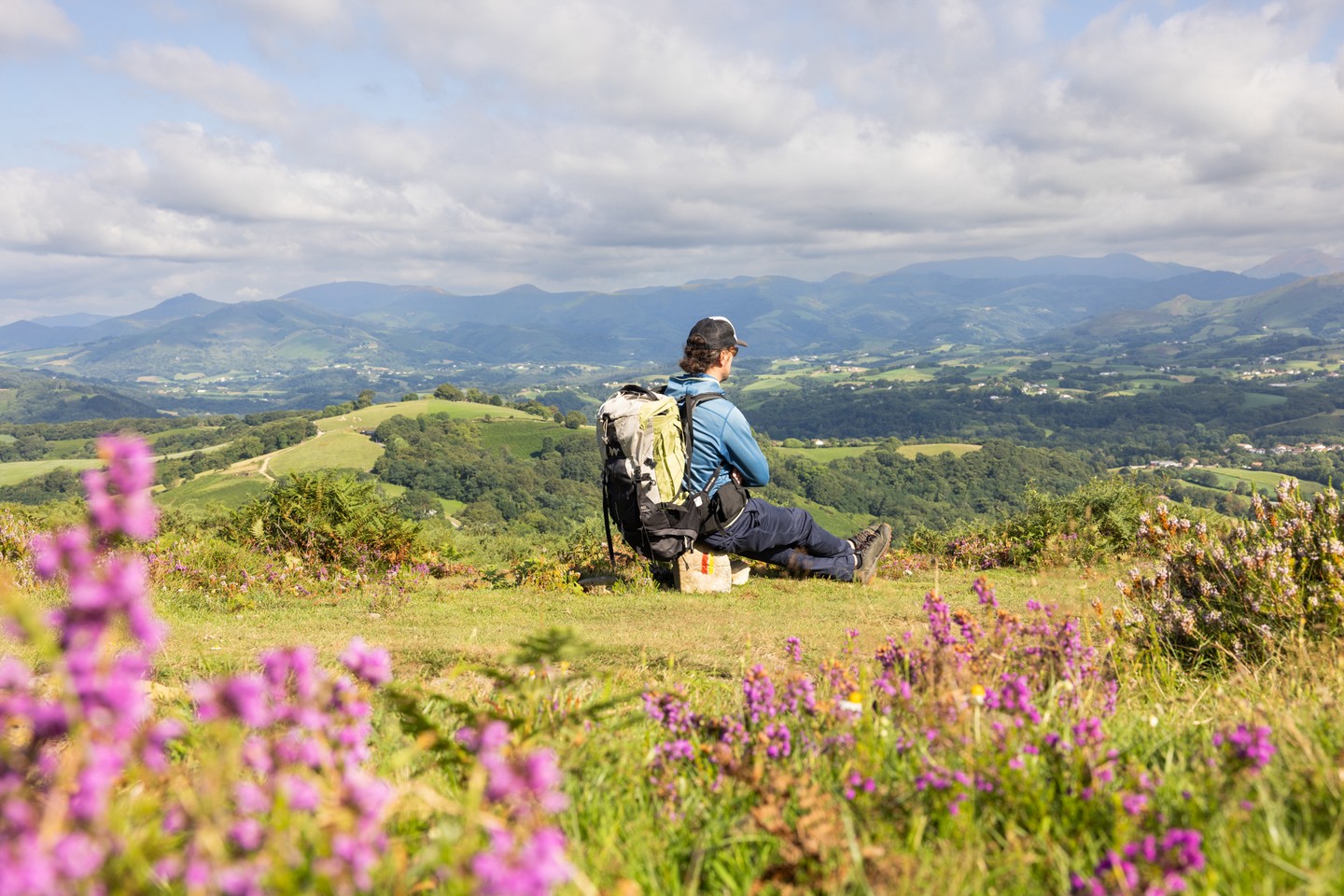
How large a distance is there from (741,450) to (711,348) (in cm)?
123

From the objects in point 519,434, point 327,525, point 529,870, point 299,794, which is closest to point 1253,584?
point 529,870

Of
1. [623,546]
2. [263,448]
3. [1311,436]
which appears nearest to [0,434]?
[263,448]

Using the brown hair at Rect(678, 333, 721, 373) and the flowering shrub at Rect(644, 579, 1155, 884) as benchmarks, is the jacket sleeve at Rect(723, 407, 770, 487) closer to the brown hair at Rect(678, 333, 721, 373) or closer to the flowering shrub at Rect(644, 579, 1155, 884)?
the brown hair at Rect(678, 333, 721, 373)

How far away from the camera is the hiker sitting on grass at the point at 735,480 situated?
26.9 feet

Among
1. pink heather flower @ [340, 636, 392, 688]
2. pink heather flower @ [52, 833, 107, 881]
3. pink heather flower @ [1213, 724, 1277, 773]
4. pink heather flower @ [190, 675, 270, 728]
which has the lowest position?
pink heather flower @ [1213, 724, 1277, 773]

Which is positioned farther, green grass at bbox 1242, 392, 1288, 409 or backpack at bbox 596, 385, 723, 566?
green grass at bbox 1242, 392, 1288, 409

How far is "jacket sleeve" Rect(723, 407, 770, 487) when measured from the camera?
8.17m

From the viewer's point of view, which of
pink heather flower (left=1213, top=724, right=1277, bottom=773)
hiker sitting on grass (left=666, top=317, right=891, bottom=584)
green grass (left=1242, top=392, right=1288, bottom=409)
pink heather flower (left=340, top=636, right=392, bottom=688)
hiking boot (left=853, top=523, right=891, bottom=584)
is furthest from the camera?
green grass (left=1242, top=392, right=1288, bottom=409)

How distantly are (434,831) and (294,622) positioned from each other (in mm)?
6346

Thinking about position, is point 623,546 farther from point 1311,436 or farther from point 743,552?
point 1311,436

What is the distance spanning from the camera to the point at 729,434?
816cm

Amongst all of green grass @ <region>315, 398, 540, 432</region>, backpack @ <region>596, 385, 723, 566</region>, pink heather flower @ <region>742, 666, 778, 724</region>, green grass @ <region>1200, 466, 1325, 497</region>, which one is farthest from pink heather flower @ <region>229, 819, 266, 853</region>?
green grass @ <region>315, 398, 540, 432</region>

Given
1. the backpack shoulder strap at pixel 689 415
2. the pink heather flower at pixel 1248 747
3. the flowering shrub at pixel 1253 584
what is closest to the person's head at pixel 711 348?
the backpack shoulder strap at pixel 689 415

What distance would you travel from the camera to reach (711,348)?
8422mm
